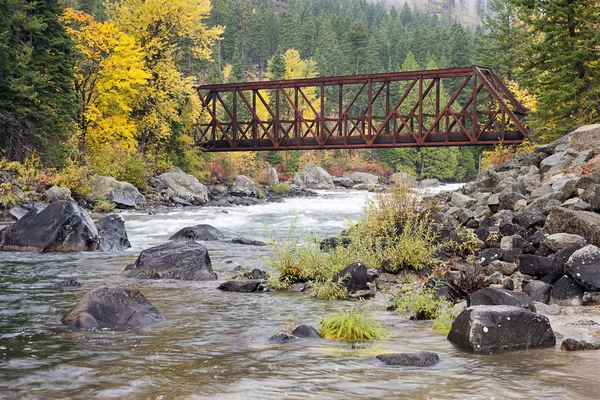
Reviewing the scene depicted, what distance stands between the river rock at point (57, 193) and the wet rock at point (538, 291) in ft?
73.5

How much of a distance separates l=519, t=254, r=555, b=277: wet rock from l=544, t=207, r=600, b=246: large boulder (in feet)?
3.07

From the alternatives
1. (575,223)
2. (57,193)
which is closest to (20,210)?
(57,193)

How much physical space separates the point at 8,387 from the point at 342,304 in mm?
5599

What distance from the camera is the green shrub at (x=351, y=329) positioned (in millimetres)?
8492

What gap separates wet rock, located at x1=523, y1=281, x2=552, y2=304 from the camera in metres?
10.1

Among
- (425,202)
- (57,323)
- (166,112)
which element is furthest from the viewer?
(166,112)

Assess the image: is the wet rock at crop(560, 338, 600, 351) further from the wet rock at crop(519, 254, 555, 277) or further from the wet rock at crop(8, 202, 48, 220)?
the wet rock at crop(8, 202, 48, 220)

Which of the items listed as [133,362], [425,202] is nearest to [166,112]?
[425,202]

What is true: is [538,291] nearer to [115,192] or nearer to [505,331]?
[505,331]

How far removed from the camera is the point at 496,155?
31.2m

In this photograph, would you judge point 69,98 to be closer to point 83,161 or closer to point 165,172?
point 83,161

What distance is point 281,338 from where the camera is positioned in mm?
8414

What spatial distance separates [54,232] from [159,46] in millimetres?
24520

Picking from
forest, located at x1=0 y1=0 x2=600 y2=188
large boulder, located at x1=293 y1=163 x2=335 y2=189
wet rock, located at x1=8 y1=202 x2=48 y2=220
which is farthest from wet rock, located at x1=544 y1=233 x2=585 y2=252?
large boulder, located at x1=293 y1=163 x2=335 y2=189
